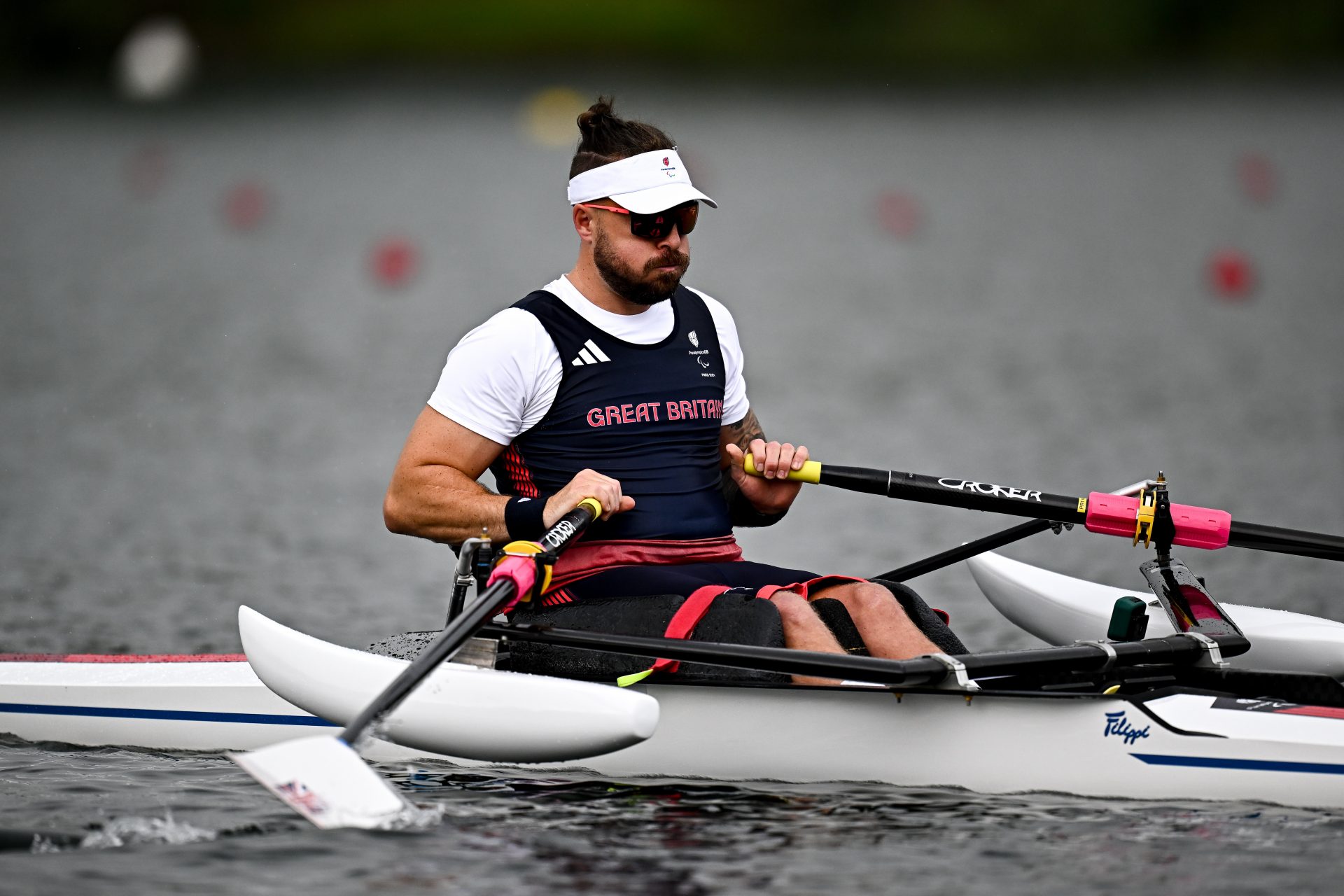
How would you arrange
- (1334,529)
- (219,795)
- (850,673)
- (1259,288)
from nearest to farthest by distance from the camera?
(850,673)
(219,795)
(1334,529)
(1259,288)

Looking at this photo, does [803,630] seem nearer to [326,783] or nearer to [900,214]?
[326,783]

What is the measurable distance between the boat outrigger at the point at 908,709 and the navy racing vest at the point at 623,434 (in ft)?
1.30

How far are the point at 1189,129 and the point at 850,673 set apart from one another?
36191 millimetres

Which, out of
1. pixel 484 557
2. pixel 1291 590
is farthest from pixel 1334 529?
pixel 484 557

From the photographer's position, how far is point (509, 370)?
15.6 feet

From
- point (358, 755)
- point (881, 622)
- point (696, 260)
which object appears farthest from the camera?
point (696, 260)

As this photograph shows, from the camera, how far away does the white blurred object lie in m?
40.3

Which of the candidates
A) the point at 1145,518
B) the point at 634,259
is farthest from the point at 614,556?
the point at 1145,518

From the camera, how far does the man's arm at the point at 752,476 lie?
508 cm

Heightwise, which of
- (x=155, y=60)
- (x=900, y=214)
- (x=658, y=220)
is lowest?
(x=658, y=220)

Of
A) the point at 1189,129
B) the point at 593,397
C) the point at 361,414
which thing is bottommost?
the point at 593,397

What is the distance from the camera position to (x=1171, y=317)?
2044 centimetres

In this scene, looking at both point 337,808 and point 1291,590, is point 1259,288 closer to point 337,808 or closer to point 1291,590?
point 1291,590

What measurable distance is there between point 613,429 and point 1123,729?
1.66m
